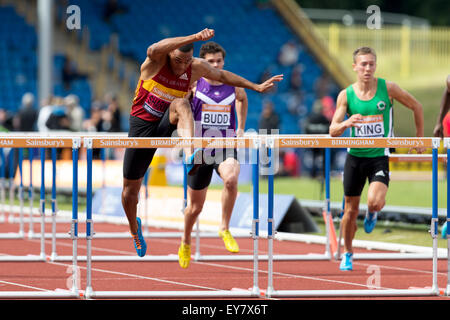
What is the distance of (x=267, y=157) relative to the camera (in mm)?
7652

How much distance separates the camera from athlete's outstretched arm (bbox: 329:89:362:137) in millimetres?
7761

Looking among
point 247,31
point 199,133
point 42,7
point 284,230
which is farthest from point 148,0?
point 199,133

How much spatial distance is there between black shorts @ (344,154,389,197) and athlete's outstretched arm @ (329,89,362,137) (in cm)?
42

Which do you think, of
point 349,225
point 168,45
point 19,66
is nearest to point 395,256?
point 349,225

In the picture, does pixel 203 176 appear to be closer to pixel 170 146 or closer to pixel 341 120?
pixel 341 120

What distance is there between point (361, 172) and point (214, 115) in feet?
5.34

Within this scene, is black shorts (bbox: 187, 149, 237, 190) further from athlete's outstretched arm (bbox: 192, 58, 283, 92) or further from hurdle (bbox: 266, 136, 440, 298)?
hurdle (bbox: 266, 136, 440, 298)

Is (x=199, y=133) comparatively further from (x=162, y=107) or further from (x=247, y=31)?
(x=247, y=31)

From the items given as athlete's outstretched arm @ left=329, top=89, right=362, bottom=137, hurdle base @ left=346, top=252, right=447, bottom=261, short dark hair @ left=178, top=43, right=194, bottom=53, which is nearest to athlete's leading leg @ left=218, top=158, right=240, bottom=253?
athlete's outstretched arm @ left=329, top=89, right=362, bottom=137

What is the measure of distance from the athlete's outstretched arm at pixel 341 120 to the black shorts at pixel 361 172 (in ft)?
1.39

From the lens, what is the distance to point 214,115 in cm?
926
